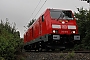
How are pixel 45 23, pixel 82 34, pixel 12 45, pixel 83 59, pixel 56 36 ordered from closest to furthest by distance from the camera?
pixel 83 59 → pixel 12 45 → pixel 56 36 → pixel 45 23 → pixel 82 34

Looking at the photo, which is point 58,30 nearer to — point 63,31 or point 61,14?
point 63,31

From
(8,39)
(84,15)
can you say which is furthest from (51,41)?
(84,15)

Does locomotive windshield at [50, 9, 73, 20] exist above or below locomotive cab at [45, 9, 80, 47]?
above

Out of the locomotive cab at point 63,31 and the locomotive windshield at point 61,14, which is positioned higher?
the locomotive windshield at point 61,14

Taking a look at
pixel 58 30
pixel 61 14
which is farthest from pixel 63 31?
pixel 61 14

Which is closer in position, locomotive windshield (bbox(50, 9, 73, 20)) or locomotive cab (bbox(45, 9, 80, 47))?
locomotive cab (bbox(45, 9, 80, 47))

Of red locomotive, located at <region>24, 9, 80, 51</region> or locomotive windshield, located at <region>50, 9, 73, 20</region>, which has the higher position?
locomotive windshield, located at <region>50, 9, 73, 20</region>

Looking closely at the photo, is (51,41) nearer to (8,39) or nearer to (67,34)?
(67,34)

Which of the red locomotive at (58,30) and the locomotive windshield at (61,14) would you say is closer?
the red locomotive at (58,30)

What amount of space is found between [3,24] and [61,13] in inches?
153

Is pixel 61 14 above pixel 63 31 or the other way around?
above

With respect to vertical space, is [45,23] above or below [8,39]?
above

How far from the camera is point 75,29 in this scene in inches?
524

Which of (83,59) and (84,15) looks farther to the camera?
(84,15)
